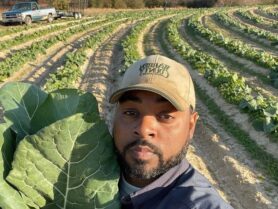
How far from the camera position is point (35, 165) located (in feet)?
5.94

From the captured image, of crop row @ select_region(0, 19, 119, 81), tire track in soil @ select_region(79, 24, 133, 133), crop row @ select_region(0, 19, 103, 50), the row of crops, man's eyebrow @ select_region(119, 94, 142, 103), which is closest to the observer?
man's eyebrow @ select_region(119, 94, 142, 103)

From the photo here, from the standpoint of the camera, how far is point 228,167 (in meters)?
7.01

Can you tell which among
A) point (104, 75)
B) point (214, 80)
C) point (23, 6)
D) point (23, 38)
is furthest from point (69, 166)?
point (23, 6)

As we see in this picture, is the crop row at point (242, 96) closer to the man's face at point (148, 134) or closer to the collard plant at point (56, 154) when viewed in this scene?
the man's face at point (148, 134)

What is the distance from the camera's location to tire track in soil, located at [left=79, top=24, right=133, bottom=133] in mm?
10163

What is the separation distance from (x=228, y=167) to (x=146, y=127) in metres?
5.31

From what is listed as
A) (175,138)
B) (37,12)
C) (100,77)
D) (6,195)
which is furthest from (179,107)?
(37,12)

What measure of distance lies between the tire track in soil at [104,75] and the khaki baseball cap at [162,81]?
6.02m

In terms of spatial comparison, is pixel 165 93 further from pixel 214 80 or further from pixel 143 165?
pixel 214 80

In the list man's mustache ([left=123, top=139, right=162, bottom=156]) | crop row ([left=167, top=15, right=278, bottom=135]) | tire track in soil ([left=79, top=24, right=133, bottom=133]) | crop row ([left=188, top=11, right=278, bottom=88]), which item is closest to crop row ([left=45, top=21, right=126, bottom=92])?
tire track in soil ([left=79, top=24, right=133, bottom=133])

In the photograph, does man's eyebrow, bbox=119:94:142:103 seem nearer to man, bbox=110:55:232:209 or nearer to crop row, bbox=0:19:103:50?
man, bbox=110:55:232:209

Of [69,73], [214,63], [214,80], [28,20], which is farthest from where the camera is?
[28,20]

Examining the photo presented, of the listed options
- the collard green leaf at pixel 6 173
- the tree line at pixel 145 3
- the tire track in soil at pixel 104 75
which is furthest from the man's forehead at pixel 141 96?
the tree line at pixel 145 3

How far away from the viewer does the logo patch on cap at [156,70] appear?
6.44 ft
